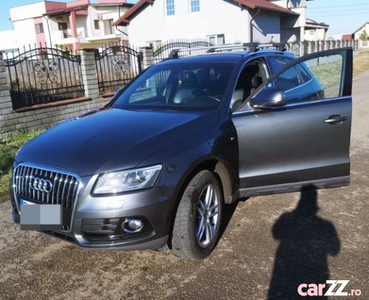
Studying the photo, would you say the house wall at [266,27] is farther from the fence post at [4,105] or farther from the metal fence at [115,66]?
the fence post at [4,105]

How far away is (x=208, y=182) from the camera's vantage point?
3.06m

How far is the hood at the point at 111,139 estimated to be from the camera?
265 centimetres

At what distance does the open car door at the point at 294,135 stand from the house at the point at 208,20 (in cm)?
1976

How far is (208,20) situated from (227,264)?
22.9 meters

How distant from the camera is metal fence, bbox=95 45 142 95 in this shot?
10773 mm

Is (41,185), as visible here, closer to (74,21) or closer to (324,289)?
(324,289)

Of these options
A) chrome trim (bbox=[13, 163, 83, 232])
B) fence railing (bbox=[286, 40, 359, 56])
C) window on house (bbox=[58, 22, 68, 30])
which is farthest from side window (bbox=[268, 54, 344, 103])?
window on house (bbox=[58, 22, 68, 30])

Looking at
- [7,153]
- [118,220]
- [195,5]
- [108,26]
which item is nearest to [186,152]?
[118,220]

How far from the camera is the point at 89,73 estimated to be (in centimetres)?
996

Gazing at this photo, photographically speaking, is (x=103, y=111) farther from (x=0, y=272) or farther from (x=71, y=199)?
(x=0, y=272)

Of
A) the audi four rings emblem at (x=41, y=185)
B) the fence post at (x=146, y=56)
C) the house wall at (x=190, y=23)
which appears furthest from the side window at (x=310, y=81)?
the house wall at (x=190, y=23)

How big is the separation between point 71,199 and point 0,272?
106 centimetres

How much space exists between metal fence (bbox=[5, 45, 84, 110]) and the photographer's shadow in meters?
6.78

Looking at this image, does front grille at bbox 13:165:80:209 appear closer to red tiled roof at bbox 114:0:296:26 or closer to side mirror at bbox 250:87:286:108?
side mirror at bbox 250:87:286:108
